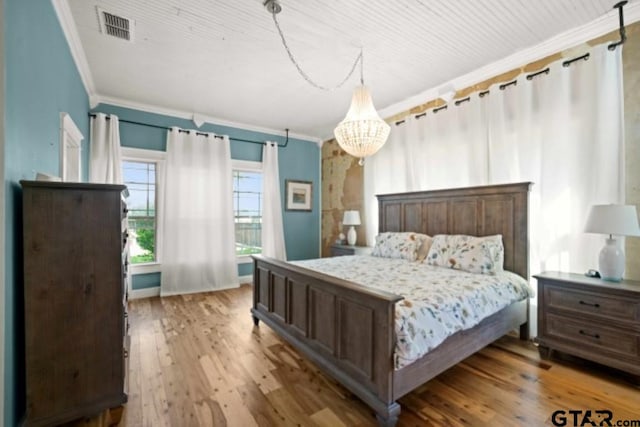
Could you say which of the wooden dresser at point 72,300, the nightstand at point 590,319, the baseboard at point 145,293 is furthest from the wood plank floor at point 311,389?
the baseboard at point 145,293

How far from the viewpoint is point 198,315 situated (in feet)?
11.5

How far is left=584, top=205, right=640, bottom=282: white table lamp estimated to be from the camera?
6.77 ft

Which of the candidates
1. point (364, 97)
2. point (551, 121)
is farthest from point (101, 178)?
point (551, 121)

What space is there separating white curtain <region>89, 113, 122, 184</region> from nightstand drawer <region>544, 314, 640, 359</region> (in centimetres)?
510

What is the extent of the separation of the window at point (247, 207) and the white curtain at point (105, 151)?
169 cm

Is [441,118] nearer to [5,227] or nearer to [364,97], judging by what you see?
[364,97]

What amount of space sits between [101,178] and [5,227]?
2.79m

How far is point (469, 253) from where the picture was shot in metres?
2.83

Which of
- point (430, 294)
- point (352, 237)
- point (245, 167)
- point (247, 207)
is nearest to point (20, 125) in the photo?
point (430, 294)

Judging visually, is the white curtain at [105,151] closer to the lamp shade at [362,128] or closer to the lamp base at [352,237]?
the lamp shade at [362,128]

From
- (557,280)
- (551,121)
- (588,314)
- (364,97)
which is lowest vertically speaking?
(588,314)

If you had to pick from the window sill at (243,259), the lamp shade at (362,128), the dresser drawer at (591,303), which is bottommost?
the window sill at (243,259)

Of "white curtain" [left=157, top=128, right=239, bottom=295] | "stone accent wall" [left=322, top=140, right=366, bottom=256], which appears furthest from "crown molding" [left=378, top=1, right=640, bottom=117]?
"white curtain" [left=157, top=128, right=239, bottom=295]

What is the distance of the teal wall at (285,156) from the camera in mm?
4230
